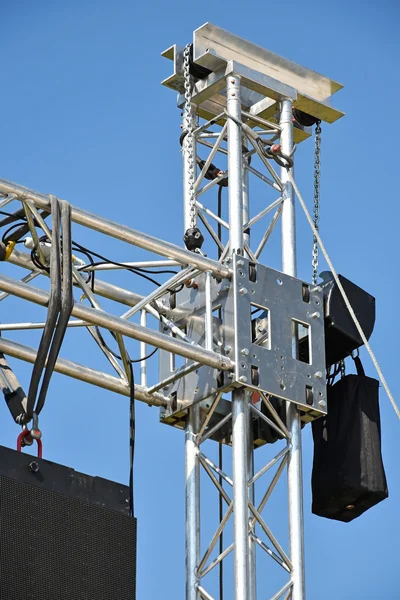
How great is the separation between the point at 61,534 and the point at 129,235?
7.30ft

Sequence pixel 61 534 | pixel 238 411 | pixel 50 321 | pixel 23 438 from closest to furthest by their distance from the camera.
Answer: pixel 61 534 < pixel 23 438 < pixel 50 321 < pixel 238 411

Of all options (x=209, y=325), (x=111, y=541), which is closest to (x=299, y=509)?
(x=209, y=325)

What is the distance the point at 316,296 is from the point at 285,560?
1.60 metres

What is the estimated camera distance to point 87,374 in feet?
35.4

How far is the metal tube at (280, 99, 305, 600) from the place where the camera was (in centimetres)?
1075

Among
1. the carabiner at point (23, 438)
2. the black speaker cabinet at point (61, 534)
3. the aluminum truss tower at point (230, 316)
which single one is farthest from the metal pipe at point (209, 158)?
the black speaker cabinet at point (61, 534)

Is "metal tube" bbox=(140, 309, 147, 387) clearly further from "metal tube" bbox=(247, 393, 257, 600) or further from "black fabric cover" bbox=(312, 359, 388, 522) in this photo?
"black fabric cover" bbox=(312, 359, 388, 522)

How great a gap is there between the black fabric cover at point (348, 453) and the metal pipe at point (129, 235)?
3.69 ft

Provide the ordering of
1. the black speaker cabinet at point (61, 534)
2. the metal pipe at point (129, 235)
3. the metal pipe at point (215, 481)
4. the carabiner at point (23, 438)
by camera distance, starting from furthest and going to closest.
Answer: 1. the metal pipe at point (215, 481)
2. the metal pipe at point (129, 235)
3. the carabiner at point (23, 438)
4. the black speaker cabinet at point (61, 534)

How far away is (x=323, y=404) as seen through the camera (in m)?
11.2

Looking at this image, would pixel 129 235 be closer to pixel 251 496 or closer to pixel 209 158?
pixel 209 158

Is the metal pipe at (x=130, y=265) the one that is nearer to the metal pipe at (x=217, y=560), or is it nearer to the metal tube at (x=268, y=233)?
the metal tube at (x=268, y=233)

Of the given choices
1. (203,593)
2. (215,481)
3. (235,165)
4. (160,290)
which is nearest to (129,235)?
(160,290)

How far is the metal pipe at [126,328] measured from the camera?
1000 centimetres
